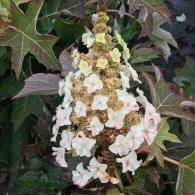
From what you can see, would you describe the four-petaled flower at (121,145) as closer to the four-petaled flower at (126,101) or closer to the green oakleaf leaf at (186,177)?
the four-petaled flower at (126,101)

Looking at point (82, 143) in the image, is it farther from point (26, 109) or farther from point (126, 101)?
point (26, 109)

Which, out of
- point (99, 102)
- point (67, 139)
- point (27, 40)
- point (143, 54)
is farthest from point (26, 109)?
point (99, 102)

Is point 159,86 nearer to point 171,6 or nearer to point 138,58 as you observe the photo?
point 138,58

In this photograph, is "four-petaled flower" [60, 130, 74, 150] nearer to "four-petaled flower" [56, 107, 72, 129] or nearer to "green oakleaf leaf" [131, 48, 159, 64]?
"four-petaled flower" [56, 107, 72, 129]

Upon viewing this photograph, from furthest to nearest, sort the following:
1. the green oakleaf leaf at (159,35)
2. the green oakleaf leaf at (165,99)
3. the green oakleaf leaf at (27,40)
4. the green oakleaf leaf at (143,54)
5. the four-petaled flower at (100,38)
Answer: the green oakleaf leaf at (159,35)
the green oakleaf leaf at (143,54)
the green oakleaf leaf at (27,40)
the green oakleaf leaf at (165,99)
the four-petaled flower at (100,38)

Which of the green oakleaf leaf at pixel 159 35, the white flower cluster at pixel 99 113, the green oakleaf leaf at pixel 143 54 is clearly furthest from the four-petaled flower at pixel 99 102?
the green oakleaf leaf at pixel 159 35

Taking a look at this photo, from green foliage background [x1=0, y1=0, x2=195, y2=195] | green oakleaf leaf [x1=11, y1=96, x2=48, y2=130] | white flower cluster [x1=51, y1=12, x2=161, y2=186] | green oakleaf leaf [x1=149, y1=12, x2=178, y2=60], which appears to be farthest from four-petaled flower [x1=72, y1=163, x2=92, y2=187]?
green oakleaf leaf [x1=149, y1=12, x2=178, y2=60]

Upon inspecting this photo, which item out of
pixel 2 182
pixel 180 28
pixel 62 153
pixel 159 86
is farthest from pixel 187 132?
pixel 180 28
